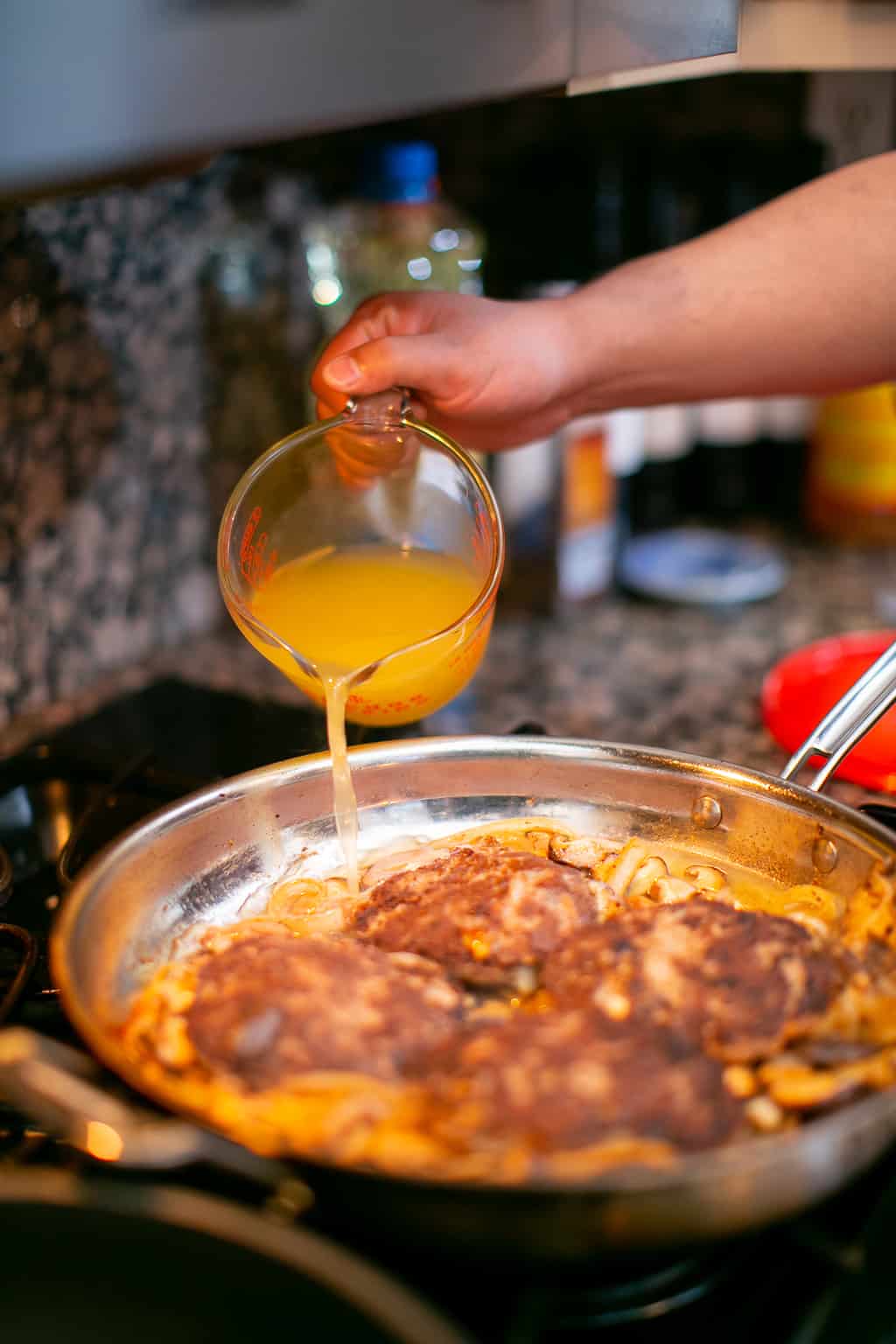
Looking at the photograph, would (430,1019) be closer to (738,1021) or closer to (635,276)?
(738,1021)

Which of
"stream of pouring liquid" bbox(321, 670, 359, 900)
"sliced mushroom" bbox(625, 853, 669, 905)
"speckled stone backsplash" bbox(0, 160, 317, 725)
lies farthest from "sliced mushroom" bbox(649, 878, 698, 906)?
"speckled stone backsplash" bbox(0, 160, 317, 725)

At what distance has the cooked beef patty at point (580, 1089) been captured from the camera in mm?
624

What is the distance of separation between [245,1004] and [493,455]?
98cm

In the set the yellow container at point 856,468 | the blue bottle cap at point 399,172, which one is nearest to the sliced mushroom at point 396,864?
the blue bottle cap at point 399,172

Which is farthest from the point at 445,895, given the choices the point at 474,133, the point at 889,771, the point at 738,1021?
the point at 474,133

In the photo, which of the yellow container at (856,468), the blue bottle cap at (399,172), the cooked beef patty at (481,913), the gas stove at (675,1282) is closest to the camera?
the gas stove at (675,1282)

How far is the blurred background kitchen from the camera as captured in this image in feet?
4.11

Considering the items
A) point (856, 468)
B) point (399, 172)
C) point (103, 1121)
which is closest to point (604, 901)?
point (103, 1121)

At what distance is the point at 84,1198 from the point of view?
58 centimetres

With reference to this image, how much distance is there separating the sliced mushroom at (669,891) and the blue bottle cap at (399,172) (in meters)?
1.03

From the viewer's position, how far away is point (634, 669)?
1570 millimetres

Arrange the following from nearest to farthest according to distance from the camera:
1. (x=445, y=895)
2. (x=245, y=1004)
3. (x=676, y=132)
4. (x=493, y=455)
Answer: (x=245, y=1004) → (x=445, y=895) → (x=493, y=455) → (x=676, y=132)

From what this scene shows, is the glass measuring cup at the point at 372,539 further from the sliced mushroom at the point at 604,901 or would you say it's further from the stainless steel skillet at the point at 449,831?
the sliced mushroom at the point at 604,901

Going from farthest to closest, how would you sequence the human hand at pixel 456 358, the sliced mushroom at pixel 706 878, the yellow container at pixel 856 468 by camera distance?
the yellow container at pixel 856 468, the human hand at pixel 456 358, the sliced mushroom at pixel 706 878
